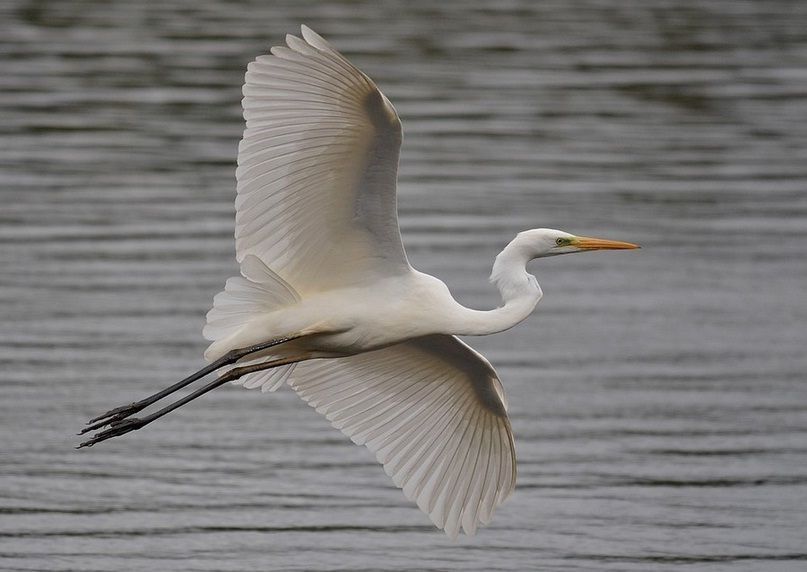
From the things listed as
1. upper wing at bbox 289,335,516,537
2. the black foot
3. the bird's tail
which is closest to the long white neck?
upper wing at bbox 289,335,516,537

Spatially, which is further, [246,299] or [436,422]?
[436,422]

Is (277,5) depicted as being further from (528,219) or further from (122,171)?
(528,219)

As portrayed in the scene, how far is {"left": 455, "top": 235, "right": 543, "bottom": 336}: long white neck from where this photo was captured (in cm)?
786

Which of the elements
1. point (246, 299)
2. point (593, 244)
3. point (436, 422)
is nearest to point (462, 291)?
point (436, 422)

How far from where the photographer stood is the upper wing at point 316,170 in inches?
285

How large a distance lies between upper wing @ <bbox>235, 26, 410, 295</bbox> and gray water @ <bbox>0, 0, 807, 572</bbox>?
1.87 metres

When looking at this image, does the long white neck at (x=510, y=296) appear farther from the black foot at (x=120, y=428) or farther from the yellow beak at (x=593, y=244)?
the black foot at (x=120, y=428)

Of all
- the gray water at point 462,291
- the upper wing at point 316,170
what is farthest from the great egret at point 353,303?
the gray water at point 462,291

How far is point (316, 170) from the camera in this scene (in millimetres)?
7578

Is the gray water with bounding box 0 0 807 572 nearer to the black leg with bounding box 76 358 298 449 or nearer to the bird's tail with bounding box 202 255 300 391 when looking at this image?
the black leg with bounding box 76 358 298 449

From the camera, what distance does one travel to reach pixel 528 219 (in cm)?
1559

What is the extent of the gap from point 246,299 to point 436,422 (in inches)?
47.6

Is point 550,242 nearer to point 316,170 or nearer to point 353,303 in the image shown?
point 353,303

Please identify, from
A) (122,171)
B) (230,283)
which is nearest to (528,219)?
(122,171)
